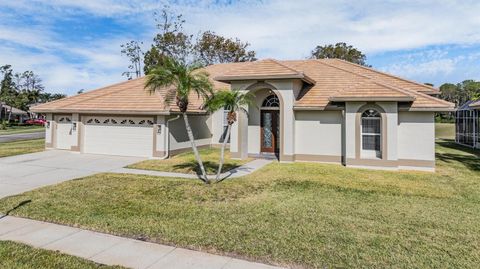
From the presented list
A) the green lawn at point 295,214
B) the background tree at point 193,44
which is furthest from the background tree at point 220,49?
the green lawn at point 295,214

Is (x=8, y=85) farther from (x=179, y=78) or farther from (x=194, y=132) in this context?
(x=179, y=78)

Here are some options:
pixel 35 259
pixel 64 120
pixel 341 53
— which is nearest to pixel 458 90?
pixel 341 53

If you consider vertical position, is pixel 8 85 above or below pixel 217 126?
above

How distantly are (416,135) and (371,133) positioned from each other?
218cm

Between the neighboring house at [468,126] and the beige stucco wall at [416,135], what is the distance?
31.4 feet

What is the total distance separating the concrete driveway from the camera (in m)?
12.1

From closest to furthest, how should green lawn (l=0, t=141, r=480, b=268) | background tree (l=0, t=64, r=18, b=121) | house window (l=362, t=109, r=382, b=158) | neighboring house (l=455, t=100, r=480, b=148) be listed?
green lawn (l=0, t=141, r=480, b=268)
house window (l=362, t=109, r=382, b=158)
neighboring house (l=455, t=100, r=480, b=148)
background tree (l=0, t=64, r=18, b=121)

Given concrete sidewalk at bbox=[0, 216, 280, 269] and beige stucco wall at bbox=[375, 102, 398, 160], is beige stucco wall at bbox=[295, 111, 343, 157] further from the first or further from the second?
concrete sidewalk at bbox=[0, 216, 280, 269]

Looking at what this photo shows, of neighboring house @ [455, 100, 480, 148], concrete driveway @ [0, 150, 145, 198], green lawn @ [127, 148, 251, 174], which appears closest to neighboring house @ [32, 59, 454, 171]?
green lawn @ [127, 148, 251, 174]

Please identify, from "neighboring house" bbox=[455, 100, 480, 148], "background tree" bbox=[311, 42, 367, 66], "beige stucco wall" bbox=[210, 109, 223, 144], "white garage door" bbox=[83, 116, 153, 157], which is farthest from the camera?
"background tree" bbox=[311, 42, 367, 66]

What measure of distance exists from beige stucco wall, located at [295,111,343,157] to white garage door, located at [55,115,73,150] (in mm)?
15838

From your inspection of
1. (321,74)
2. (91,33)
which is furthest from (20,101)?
(321,74)

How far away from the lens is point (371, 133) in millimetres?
15734

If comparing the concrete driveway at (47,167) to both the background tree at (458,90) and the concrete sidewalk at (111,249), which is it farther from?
the background tree at (458,90)
